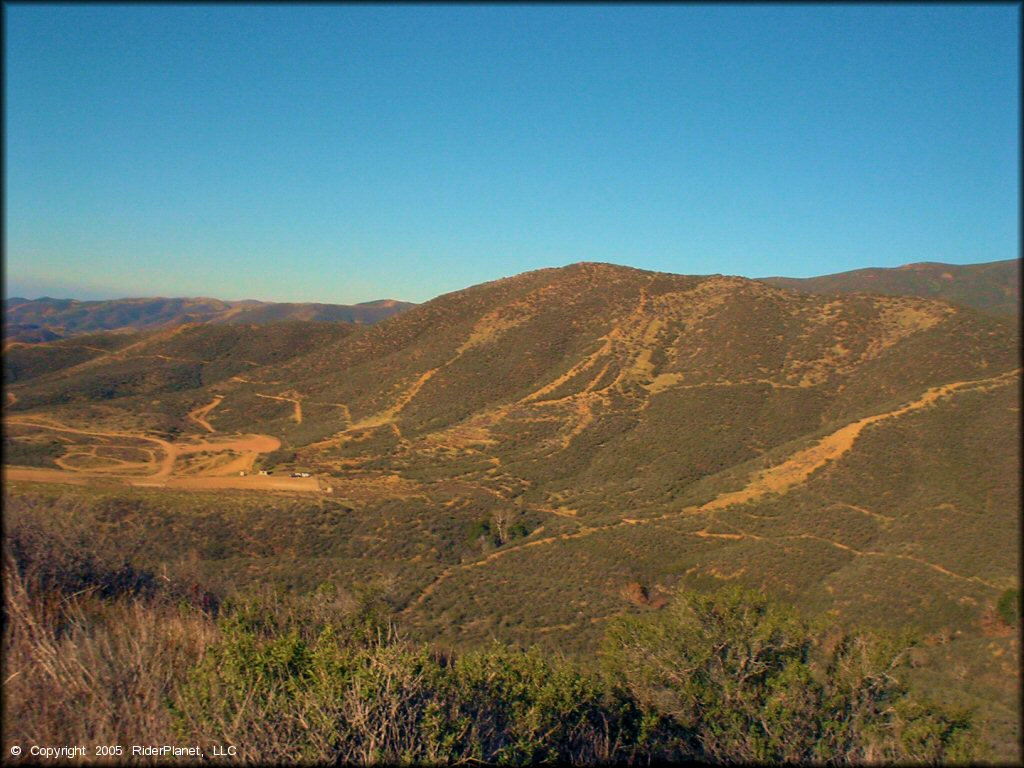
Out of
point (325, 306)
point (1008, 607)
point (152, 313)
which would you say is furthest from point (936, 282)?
point (152, 313)

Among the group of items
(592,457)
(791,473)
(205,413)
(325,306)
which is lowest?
(205,413)

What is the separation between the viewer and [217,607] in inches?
682

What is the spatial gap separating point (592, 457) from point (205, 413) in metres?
40.2

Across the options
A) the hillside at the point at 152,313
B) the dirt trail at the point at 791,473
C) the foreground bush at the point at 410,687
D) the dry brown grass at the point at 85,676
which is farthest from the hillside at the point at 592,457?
the hillside at the point at 152,313

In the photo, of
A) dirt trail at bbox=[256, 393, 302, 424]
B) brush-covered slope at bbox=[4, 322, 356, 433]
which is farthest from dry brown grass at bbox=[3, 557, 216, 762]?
dirt trail at bbox=[256, 393, 302, 424]

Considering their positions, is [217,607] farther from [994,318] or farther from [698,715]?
[994,318]

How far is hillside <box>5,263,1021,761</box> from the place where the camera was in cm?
2570

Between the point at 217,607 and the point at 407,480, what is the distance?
25030 mm

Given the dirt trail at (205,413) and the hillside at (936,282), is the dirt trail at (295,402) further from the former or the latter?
the hillside at (936,282)

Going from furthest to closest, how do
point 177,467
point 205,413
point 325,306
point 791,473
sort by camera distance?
point 325,306 → point 205,413 → point 177,467 → point 791,473

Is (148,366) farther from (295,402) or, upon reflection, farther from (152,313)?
(152,313)

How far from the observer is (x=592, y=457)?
46125 mm

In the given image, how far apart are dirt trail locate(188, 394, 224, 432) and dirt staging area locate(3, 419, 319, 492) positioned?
4.63 meters

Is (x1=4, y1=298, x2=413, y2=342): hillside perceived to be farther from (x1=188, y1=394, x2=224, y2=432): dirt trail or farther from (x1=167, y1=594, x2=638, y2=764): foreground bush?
(x1=167, y1=594, x2=638, y2=764): foreground bush
